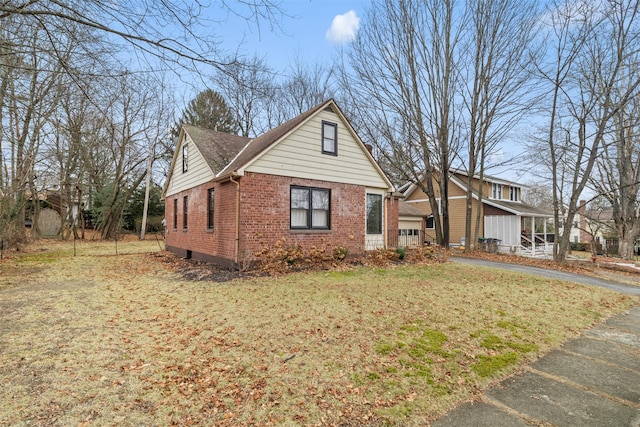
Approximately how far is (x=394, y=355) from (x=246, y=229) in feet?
22.5

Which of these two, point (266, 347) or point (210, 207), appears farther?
point (210, 207)

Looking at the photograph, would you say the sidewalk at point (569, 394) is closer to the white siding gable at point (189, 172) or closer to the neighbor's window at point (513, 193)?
the white siding gable at point (189, 172)

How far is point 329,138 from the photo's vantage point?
12.0m

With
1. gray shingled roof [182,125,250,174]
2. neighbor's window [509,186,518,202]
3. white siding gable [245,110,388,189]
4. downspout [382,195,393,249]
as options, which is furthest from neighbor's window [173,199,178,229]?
neighbor's window [509,186,518,202]

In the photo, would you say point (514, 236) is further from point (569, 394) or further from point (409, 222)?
point (569, 394)

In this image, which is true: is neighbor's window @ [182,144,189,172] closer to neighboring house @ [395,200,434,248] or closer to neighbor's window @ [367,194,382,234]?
neighbor's window @ [367,194,382,234]

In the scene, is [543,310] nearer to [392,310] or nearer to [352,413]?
[392,310]

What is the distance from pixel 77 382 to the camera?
343 cm

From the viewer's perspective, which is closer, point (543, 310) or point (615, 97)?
point (543, 310)

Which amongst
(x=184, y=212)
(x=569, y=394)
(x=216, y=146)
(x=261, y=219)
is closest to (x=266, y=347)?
(x=569, y=394)

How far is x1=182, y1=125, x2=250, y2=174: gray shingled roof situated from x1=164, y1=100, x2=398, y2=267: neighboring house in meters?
0.05

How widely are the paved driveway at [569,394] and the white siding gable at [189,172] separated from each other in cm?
1043

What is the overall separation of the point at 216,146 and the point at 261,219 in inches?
191

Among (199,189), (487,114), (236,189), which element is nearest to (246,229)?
(236,189)
